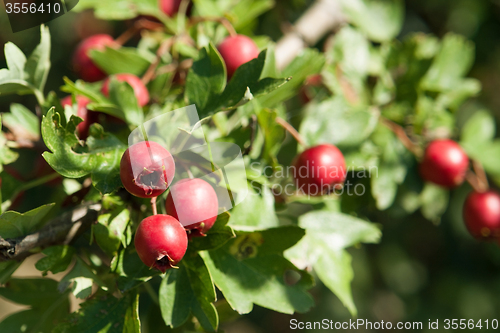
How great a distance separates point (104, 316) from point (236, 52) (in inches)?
29.0

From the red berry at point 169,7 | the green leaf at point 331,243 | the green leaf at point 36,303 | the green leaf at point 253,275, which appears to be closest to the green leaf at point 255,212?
the green leaf at point 253,275

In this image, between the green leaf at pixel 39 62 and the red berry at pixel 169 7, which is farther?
the red berry at pixel 169 7

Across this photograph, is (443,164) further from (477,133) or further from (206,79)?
(206,79)

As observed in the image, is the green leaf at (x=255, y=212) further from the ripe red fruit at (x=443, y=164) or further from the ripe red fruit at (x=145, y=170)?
the ripe red fruit at (x=443, y=164)

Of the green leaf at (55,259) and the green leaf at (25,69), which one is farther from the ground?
the green leaf at (25,69)

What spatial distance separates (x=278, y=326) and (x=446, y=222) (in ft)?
4.88

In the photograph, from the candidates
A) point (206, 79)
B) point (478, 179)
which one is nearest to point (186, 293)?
point (206, 79)

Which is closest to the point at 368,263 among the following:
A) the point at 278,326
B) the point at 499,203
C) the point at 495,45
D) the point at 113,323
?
the point at 278,326

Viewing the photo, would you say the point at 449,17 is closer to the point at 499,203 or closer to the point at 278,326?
the point at 499,203

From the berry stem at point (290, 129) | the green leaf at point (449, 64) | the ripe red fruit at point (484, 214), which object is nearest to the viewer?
the berry stem at point (290, 129)

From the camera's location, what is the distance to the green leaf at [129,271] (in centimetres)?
78

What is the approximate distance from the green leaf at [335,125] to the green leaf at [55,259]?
0.65 metres

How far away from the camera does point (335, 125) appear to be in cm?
116

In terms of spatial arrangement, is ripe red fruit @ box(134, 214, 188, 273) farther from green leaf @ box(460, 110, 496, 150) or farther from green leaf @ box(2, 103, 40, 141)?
green leaf @ box(460, 110, 496, 150)
